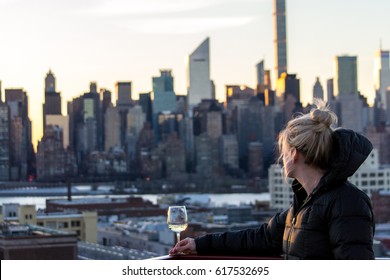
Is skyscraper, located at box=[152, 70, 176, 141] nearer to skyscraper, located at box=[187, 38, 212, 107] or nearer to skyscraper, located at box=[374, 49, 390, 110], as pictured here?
skyscraper, located at box=[187, 38, 212, 107]

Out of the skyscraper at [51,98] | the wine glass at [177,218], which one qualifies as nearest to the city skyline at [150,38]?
the skyscraper at [51,98]

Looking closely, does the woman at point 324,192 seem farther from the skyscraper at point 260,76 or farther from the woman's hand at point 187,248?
the skyscraper at point 260,76

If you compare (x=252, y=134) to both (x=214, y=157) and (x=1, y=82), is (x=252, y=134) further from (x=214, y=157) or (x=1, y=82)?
(x=1, y=82)

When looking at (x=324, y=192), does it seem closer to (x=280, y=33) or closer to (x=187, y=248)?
(x=187, y=248)

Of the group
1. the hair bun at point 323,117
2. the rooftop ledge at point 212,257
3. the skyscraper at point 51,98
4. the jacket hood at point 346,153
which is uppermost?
the skyscraper at point 51,98

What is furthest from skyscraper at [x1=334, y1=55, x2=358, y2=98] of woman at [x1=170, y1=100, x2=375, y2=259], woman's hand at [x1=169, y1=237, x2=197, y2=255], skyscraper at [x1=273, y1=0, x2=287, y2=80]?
woman at [x1=170, y1=100, x2=375, y2=259]

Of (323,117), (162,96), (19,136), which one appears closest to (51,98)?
(19,136)
